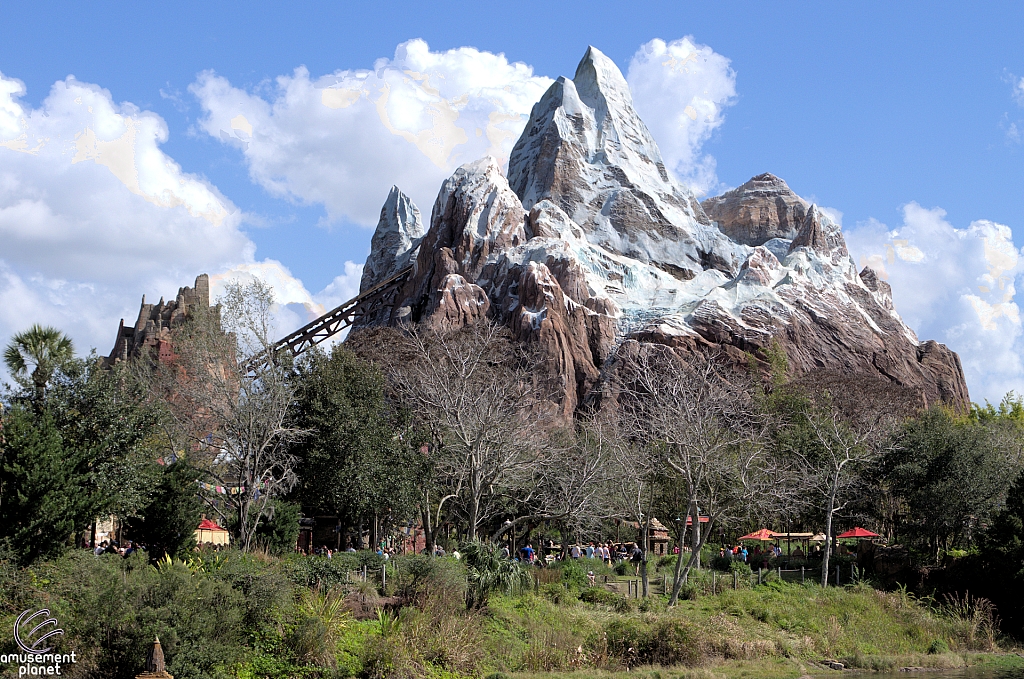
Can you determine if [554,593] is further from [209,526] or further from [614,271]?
[614,271]

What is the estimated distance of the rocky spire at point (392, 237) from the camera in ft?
354

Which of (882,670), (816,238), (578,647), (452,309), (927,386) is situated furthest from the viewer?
(816,238)

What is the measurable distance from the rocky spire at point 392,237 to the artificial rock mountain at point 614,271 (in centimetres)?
193

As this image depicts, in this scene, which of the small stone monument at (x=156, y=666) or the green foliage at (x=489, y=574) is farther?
the green foliage at (x=489, y=574)

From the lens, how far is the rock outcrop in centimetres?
6128

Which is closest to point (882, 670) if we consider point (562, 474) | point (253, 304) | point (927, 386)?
point (562, 474)

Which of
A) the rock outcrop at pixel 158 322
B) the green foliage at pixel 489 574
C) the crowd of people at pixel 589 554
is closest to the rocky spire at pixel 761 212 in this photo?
the rock outcrop at pixel 158 322

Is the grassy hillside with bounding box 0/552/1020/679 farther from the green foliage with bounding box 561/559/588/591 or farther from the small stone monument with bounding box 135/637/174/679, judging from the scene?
the small stone monument with bounding box 135/637/174/679

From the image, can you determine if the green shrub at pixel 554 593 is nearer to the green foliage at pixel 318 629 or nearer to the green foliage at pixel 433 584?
the green foliage at pixel 433 584

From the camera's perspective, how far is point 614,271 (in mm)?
85188

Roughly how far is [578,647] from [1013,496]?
55.6 feet

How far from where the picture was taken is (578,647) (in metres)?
22.3

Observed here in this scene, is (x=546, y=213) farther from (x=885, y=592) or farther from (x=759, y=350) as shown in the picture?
(x=885, y=592)

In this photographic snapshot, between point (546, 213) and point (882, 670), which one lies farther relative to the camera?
point (546, 213)
